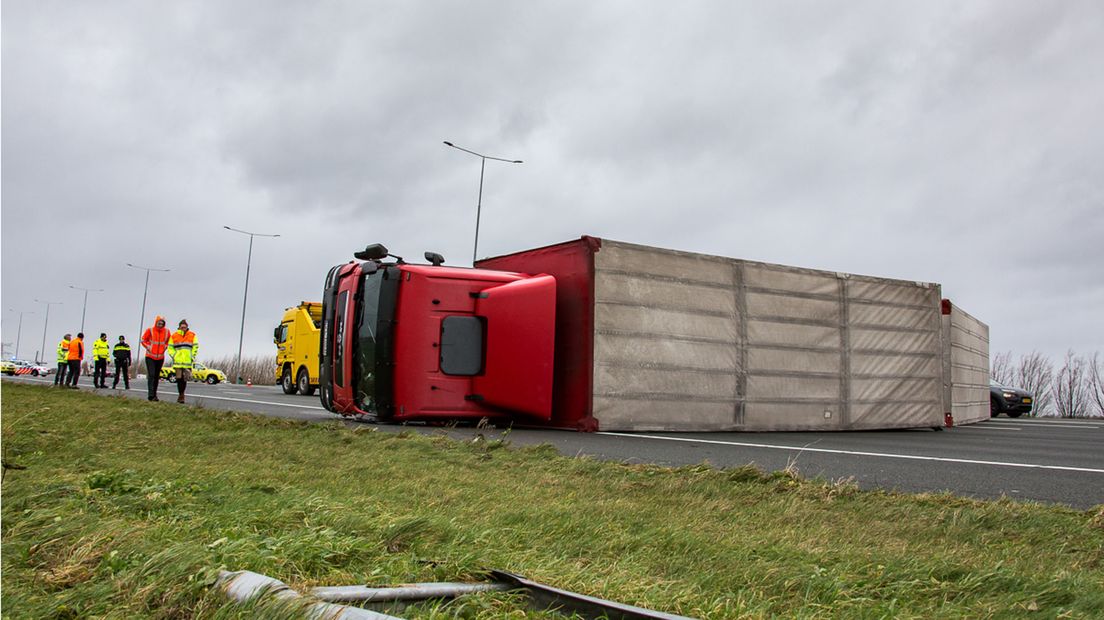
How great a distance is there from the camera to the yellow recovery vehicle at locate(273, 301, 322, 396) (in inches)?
941

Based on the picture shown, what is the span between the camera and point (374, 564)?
9.57 ft

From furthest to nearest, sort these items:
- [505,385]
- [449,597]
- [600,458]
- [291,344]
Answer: [291,344], [505,385], [600,458], [449,597]

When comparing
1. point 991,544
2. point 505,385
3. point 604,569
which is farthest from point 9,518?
point 505,385

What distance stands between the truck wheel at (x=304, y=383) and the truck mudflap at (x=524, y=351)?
539 inches

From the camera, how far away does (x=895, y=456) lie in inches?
329

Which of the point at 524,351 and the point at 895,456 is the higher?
the point at 524,351

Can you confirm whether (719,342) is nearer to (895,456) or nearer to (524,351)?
(524,351)

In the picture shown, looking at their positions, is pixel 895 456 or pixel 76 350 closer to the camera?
pixel 895 456

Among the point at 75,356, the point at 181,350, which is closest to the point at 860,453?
the point at 181,350

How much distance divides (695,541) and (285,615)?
195cm

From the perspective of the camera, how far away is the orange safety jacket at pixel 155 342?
16.3 m

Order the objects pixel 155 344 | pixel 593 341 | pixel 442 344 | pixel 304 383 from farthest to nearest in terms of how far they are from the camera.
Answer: pixel 304 383, pixel 155 344, pixel 442 344, pixel 593 341

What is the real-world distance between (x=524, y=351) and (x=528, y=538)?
8.08m

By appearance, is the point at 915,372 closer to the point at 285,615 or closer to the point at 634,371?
the point at 634,371
